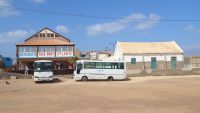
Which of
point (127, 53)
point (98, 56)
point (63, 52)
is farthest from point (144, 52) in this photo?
point (98, 56)

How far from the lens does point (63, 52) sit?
180 feet

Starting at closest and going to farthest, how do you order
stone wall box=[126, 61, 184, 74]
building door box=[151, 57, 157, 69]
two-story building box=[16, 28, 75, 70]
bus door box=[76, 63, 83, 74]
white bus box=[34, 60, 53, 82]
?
white bus box=[34, 60, 53, 82], bus door box=[76, 63, 83, 74], two-story building box=[16, 28, 75, 70], stone wall box=[126, 61, 184, 74], building door box=[151, 57, 157, 69]

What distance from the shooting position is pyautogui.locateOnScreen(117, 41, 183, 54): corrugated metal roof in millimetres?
55781

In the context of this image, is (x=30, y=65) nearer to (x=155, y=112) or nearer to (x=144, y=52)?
(x=144, y=52)

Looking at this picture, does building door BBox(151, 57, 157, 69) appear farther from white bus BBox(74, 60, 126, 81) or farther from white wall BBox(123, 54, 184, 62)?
white bus BBox(74, 60, 126, 81)

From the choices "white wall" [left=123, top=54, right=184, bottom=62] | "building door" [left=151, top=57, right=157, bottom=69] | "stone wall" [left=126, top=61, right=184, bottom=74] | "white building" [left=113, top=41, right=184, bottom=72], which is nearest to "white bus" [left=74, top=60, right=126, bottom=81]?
"white building" [left=113, top=41, right=184, bottom=72]

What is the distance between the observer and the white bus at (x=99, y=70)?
39656mm

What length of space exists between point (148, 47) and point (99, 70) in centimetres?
2003

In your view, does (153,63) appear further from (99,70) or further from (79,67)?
(79,67)

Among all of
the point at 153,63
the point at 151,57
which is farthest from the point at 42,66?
the point at 153,63

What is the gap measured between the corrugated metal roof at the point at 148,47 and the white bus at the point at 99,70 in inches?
589

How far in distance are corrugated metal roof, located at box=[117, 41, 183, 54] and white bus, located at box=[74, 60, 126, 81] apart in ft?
49.1

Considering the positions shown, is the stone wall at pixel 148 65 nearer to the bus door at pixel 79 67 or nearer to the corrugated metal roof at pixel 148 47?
the corrugated metal roof at pixel 148 47

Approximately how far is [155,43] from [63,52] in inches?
663
